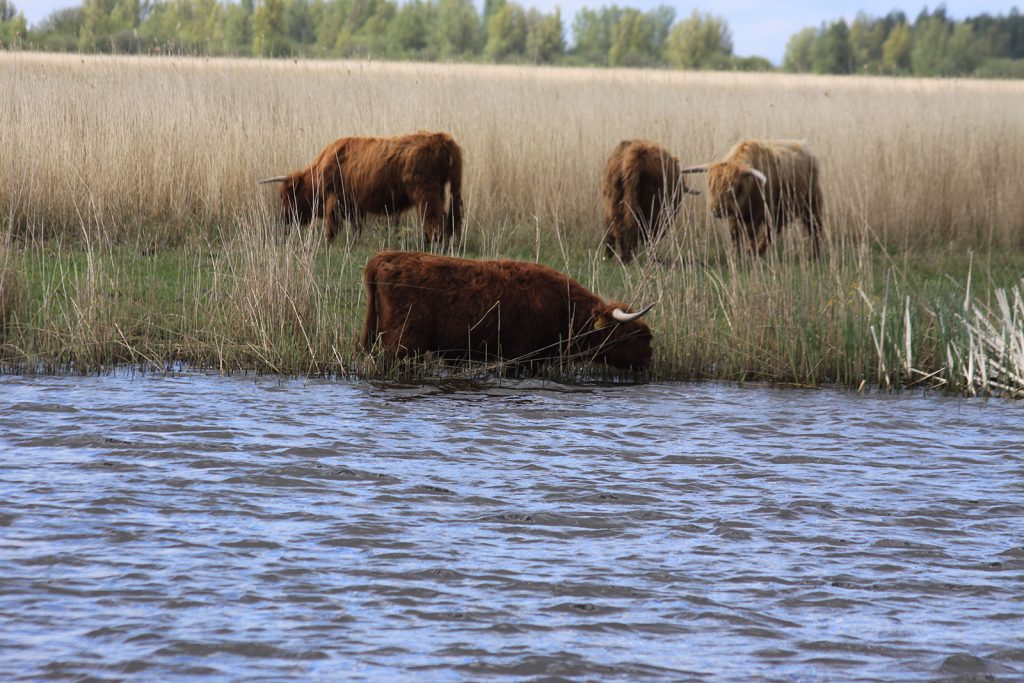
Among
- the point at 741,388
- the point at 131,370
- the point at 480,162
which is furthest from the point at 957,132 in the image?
the point at 131,370

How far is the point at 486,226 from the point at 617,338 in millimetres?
4625

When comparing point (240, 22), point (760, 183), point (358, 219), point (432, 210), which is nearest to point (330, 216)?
point (358, 219)

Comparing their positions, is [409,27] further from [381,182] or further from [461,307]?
[461,307]

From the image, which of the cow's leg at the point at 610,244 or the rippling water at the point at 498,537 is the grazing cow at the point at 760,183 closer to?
the cow's leg at the point at 610,244

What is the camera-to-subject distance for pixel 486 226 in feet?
40.1

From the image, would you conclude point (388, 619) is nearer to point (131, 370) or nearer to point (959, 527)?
point (959, 527)

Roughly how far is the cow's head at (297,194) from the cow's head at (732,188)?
362 centimetres

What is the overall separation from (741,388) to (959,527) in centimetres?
281

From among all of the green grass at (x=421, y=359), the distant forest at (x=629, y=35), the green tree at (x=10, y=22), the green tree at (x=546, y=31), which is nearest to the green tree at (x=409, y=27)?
the distant forest at (x=629, y=35)

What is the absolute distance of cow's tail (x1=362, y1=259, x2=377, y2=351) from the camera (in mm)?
7680

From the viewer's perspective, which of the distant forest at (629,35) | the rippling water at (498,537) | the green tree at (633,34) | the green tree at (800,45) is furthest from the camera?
the green tree at (800,45)

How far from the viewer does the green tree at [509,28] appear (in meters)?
86.9

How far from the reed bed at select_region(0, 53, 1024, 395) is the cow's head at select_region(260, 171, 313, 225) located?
0.34 m

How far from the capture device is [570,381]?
26.3ft
